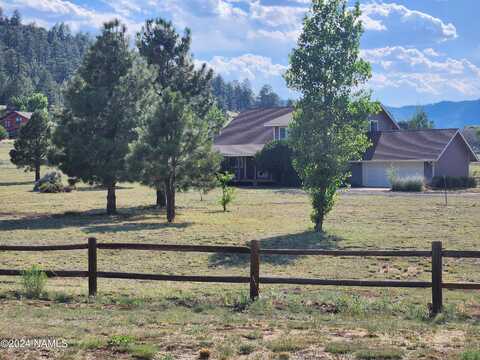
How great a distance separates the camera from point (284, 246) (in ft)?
68.8

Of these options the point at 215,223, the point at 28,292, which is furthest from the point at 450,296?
the point at 215,223

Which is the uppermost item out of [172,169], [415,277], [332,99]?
[332,99]

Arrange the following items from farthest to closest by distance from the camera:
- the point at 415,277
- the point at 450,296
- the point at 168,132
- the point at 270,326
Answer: the point at 168,132 → the point at 415,277 → the point at 450,296 → the point at 270,326

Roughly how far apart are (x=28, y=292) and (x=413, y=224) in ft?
59.5

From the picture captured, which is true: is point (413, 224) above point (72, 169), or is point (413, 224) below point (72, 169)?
below

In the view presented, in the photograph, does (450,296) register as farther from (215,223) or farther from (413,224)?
(215,223)

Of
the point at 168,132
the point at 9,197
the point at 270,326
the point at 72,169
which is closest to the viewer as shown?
the point at 270,326

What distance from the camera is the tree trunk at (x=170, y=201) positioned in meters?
28.4

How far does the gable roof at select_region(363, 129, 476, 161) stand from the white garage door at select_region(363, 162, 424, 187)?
2.53ft

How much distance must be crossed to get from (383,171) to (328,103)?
99.3 feet

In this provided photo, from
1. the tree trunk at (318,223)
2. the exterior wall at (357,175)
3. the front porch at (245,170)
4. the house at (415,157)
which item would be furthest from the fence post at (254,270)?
the front porch at (245,170)

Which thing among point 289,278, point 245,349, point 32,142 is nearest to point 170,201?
point 289,278

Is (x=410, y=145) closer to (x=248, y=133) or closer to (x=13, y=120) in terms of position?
(x=248, y=133)

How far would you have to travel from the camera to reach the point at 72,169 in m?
32.4
